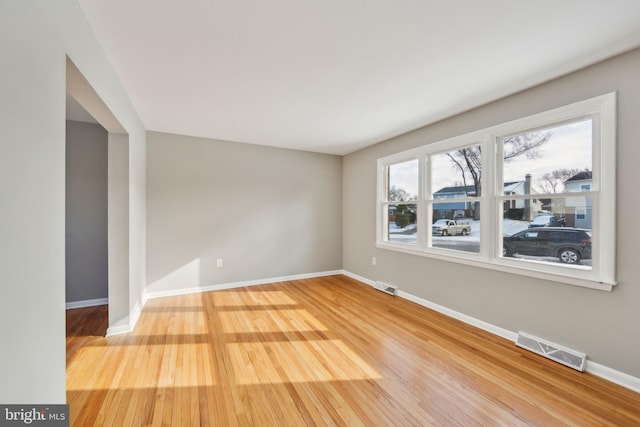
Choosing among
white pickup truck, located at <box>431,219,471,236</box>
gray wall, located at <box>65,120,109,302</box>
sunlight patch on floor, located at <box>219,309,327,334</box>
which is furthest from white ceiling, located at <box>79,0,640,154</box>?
sunlight patch on floor, located at <box>219,309,327,334</box>

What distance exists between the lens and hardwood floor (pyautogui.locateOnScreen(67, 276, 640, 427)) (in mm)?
1648

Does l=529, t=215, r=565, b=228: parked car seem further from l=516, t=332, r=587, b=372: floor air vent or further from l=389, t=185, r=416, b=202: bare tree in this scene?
l=389, t=185, r=416, b=202: bare tree

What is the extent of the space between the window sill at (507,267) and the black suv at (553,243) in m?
0.15

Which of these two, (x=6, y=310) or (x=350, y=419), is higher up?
(x=6, y=310)

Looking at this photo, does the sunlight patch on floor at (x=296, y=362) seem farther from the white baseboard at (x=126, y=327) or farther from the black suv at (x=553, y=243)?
the black suv at (x=553, y=243)

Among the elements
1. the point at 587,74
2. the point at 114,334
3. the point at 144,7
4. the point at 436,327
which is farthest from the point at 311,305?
the point at 587,74

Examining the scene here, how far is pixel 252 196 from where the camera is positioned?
4.48 m

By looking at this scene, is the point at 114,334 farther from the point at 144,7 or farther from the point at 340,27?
the point at 340,27

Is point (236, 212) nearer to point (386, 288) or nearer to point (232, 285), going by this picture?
point (232, 285)

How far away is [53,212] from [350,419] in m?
1.97

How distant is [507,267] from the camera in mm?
2619

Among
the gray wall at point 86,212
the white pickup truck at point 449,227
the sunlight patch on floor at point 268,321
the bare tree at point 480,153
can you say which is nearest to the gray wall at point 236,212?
the gray wall at point 86,212

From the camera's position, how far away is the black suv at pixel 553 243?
2.19 m

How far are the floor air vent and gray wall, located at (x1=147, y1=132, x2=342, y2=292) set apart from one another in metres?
3.30
